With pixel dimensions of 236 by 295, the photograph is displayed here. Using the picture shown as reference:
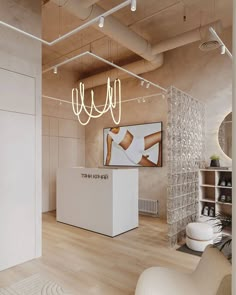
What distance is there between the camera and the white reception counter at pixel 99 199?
484 centimetres

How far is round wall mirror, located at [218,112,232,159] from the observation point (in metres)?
5.12

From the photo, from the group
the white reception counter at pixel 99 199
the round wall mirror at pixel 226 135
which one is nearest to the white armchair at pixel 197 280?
the white reception counter at pixel 99 199

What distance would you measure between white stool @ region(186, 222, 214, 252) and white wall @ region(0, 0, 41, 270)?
2482mm

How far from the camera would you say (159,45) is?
5.03 metres

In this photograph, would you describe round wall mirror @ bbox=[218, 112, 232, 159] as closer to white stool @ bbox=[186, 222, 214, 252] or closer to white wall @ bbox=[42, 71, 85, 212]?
white stool @ bbox=[186, 222, 214, 252]

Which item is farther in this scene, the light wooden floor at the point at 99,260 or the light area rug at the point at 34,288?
the light wooden floor at the point at 99,260

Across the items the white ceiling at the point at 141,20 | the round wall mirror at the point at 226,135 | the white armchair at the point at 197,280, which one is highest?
the white ceiling at the point at 141,20

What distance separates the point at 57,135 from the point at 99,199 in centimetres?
303

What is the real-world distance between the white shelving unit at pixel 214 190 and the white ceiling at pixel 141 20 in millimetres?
3011

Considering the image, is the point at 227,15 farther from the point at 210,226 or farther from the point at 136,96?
the point at 210,226

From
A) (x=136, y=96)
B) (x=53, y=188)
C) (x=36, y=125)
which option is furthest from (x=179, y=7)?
(x=53, y=188)

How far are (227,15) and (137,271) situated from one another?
482cm

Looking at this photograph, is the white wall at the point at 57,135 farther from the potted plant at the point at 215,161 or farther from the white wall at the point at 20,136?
the potted plant at the point at 215,161

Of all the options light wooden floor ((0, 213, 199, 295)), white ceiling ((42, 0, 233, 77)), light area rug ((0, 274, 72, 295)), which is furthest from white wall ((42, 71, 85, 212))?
light area rug ((0, 274, 72, 295))
